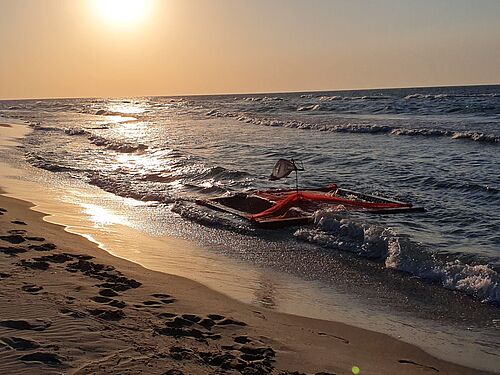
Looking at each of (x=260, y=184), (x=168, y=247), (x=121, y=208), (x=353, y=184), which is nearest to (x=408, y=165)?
(x=353, y=184)

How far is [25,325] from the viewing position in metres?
5.21

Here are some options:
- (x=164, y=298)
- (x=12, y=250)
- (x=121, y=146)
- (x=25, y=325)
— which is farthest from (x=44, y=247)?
(x=121, y=146)

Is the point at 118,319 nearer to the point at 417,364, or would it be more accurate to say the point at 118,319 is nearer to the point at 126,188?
the point at 417,364

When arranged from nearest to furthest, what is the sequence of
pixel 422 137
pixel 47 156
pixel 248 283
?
pixel 248 283, pixel 47 156, pixel 422 137

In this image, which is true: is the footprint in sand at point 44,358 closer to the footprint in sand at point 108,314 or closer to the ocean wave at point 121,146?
the footprint in sand at point 108,314

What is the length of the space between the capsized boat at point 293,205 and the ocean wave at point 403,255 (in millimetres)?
580

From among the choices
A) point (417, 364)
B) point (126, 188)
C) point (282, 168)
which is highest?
point (282, 168)

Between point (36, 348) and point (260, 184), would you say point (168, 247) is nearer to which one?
point (36, 348)

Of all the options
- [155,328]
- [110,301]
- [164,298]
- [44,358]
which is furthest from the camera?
[164,298]

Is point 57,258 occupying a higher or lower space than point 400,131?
lower

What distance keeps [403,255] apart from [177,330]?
4.50m

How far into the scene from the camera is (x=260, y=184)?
55.9 ft

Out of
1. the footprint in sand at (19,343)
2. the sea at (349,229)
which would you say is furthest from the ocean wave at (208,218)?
the footprint in sand at (19,343)

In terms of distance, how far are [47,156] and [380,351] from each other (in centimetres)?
2157
